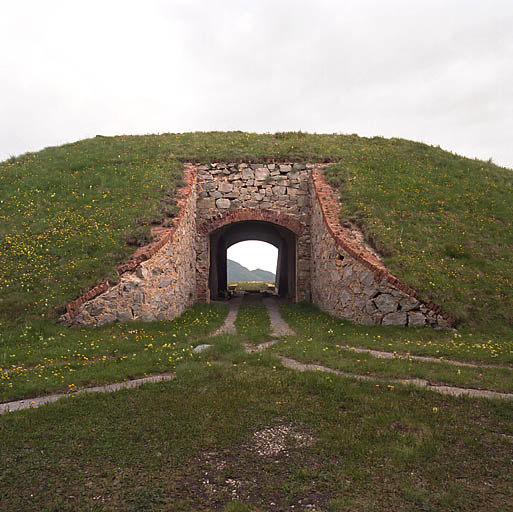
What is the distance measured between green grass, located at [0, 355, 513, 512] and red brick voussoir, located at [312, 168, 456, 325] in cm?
545

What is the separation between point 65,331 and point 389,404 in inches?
339

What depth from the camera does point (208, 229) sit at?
18.2m

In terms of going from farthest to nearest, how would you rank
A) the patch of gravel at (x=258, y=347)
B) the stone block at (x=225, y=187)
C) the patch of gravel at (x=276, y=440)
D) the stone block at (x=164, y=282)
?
the stone block at (x=225, y=187) → the stone block at (x=164, y=282) → the patch of gravel at (x=258, y=347) → the patch of gravel at (x=276, y=440)

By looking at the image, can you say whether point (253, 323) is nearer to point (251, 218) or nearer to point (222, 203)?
point (251, 218)

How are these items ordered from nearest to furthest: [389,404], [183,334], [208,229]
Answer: [389,404] → [183,334] → [208,229]

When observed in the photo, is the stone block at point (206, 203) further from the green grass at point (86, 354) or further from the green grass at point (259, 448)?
the green grass at point (259, 448)

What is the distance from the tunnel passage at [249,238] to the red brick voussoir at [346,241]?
463 centimetres

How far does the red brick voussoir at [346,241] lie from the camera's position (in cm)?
1177

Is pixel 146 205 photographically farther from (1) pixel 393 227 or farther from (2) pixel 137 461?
(2) pixel 137 461

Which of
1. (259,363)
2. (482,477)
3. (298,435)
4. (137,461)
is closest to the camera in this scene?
(482,477)

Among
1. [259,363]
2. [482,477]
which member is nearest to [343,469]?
[482,477]

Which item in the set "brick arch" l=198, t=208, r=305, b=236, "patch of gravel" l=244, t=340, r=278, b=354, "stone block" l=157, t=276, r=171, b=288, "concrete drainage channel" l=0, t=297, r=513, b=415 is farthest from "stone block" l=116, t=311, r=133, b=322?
"brick arch" l=198, t=208, r=305, b=236

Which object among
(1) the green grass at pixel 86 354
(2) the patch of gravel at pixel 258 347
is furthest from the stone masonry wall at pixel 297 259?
(2) the patch of gravel at pixel 258 347

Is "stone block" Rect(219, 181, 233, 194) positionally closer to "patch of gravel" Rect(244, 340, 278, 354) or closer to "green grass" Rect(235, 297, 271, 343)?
"green grass" Rect(235, 297, 271, 343)
